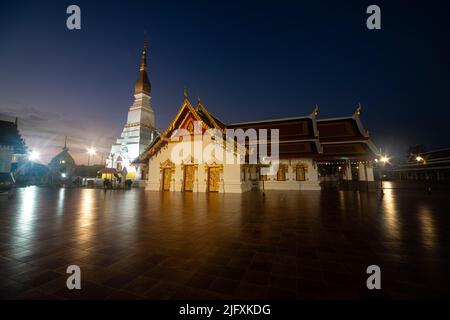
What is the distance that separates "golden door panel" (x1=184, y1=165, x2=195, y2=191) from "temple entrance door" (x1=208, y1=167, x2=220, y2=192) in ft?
6.49

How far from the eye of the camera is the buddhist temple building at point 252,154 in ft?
57.7

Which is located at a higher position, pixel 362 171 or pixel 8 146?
pixel 8 146

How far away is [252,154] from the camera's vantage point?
68.6 ft

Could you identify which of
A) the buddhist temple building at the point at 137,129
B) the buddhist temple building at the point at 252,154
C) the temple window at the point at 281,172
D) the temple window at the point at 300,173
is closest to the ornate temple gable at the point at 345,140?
the buddhist temple building at the point at 252,154

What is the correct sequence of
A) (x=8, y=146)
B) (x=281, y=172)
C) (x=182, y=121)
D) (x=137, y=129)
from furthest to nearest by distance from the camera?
(x=137, y=129) < (x=8, y=146) < (x=281, y=172) < (x=182, y=121)

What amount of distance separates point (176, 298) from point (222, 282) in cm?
66

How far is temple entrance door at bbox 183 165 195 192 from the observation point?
1895cm

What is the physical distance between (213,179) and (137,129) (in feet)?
109

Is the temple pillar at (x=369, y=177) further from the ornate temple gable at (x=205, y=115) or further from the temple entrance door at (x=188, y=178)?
the temple entrance door at (x=188, y=178)

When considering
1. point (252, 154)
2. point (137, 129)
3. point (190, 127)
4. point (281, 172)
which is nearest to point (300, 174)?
point (281, 172)

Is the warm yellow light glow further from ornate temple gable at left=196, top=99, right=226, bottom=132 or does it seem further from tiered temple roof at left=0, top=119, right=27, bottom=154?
ornate temple gable at left=196, top=99, right=226, bottom=132

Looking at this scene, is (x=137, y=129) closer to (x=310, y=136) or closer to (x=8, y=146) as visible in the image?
(x=8, y=146)

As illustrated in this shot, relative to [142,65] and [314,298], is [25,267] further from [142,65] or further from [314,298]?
[142,65]
